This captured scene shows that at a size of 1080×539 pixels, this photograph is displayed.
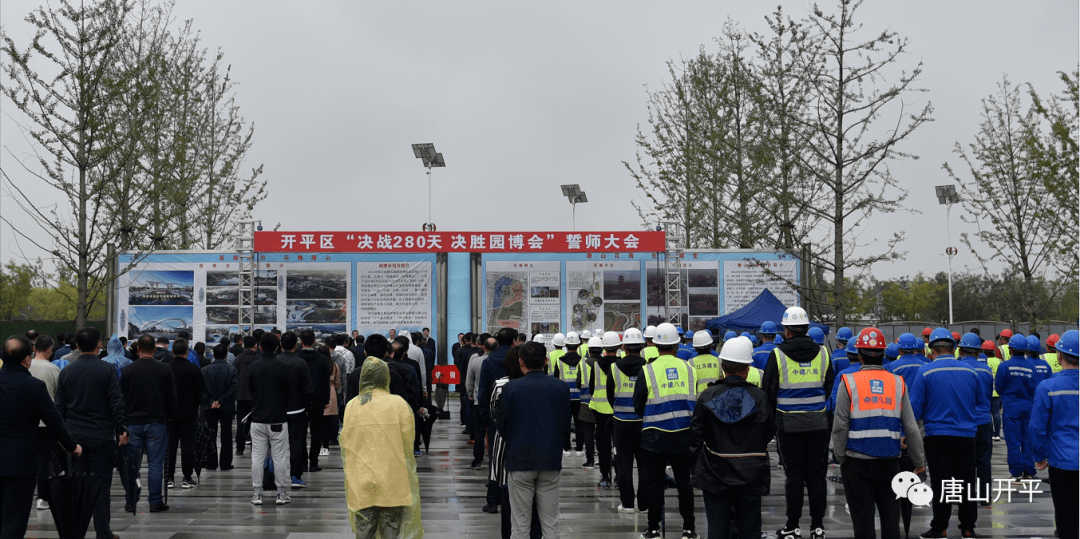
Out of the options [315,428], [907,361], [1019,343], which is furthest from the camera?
[315,428]

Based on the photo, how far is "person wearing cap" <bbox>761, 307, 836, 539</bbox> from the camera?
7.89 m

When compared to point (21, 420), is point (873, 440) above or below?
below

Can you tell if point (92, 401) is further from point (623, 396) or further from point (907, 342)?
point (907, 342)

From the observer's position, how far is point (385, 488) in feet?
20.1

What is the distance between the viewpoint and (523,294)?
76.2 ft

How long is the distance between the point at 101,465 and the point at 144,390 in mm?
1379

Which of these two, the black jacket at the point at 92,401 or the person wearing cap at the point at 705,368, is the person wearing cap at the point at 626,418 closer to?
the person wearing cap at the point at 705,368

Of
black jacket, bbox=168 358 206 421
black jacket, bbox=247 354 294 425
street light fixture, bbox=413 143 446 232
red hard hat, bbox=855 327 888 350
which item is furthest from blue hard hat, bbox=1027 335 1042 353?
street light fixture, bbox=413 143 446 232

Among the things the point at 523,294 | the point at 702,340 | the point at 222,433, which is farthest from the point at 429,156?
the point at 702,340

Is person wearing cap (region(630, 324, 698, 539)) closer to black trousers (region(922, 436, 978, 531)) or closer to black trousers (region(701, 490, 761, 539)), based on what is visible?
black trousers (region(701, 490, 761, 539))

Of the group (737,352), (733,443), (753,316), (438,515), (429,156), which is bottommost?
(438,515)

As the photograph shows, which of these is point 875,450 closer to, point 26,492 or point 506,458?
point 506,458

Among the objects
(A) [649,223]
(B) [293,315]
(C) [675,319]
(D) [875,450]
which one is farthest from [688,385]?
(A) [649,223]

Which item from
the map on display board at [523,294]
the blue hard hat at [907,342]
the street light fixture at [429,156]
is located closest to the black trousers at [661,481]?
the blue hard hat at [907,342]
